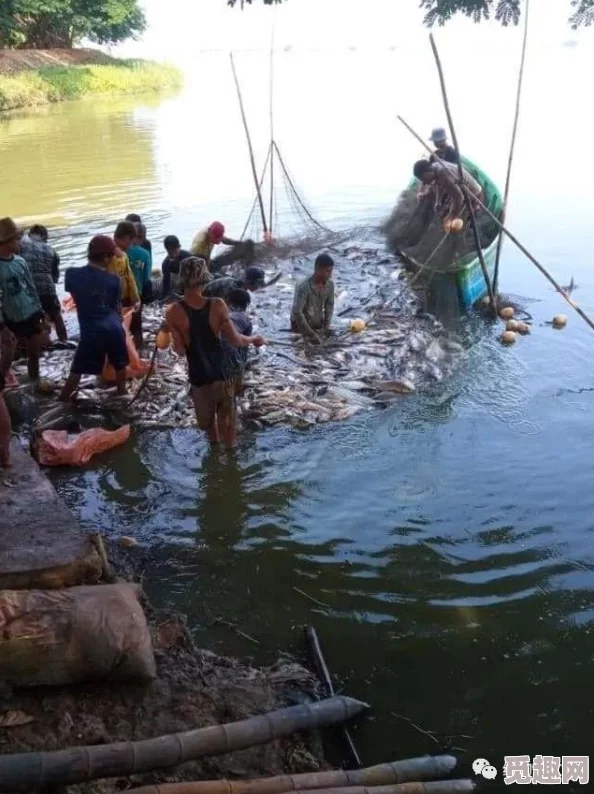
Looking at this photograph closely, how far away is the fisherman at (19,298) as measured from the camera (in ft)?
19.4

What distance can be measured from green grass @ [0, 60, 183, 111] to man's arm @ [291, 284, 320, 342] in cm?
2576

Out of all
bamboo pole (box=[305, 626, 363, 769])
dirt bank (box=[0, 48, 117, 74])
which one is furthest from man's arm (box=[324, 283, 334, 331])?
dirt bank (box=[0, 48, 117, 74])

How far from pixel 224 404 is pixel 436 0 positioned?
3.41m

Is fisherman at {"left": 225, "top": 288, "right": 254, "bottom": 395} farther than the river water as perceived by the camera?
Yes

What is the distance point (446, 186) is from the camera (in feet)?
32.2

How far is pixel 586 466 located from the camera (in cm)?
628

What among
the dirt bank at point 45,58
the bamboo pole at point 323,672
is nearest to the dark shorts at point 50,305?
the bamboo pole at point 323,672

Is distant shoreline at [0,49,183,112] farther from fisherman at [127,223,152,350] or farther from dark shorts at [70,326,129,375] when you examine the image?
dark shorts at [70,326,129,375]

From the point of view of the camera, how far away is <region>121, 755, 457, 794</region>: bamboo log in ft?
9.11

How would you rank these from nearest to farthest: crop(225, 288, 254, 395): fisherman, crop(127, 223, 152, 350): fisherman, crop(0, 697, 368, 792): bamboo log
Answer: crop(0, 697, 368, 792): bamboo log < crop(225, 288, 254, 395): fisherman < crop(127, 223, 152, 350): fisherman

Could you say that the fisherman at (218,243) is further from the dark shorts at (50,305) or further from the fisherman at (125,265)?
the dark shorts at (50,305)

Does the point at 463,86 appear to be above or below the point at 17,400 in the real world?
above

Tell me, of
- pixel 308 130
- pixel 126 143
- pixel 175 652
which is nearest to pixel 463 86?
pixel 308 130

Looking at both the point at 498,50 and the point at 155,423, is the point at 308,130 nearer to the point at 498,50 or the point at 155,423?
the point at 155,423
